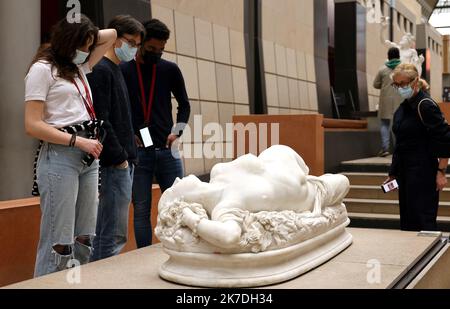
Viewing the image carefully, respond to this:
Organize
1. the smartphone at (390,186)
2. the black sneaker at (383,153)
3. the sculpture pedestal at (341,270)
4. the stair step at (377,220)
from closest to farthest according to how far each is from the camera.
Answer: the sculpture pedestal at (341,270) → the smartphone at (390,186) → the stair step at (377,220) → the black sneaker at (383,153)

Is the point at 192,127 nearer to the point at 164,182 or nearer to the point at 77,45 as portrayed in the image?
the point at 164,182

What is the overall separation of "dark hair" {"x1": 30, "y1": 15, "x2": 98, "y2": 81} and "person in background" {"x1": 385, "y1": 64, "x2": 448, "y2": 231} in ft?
8.15

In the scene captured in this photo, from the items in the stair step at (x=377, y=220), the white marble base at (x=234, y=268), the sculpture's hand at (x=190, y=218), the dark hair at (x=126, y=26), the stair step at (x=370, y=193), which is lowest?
the stair step at (x=377, y=220)

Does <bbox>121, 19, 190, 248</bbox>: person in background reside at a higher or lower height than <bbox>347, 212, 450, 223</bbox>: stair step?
→ higher

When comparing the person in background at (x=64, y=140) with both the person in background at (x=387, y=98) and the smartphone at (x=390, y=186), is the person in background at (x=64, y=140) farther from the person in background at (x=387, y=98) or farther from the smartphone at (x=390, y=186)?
the person in background at (x=387, y=98)

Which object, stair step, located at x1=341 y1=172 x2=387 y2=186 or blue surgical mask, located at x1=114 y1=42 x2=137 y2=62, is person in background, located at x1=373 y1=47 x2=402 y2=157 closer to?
stair step, located at x1=341 y1=172 x2=387 y2=186

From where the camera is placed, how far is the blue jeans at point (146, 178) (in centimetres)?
392

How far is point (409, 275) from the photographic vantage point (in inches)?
111

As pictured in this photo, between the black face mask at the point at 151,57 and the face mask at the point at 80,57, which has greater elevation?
the black face mask at the point at 151,57

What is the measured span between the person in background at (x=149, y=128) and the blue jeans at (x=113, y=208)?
552 mm

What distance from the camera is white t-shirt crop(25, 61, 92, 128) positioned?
9.12 ft

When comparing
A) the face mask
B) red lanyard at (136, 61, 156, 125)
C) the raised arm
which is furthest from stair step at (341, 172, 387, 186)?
the face mask

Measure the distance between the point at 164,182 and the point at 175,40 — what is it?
2.69 m

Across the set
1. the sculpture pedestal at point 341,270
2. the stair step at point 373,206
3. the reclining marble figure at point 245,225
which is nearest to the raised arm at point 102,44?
the reclining marble figure at point 245,225
